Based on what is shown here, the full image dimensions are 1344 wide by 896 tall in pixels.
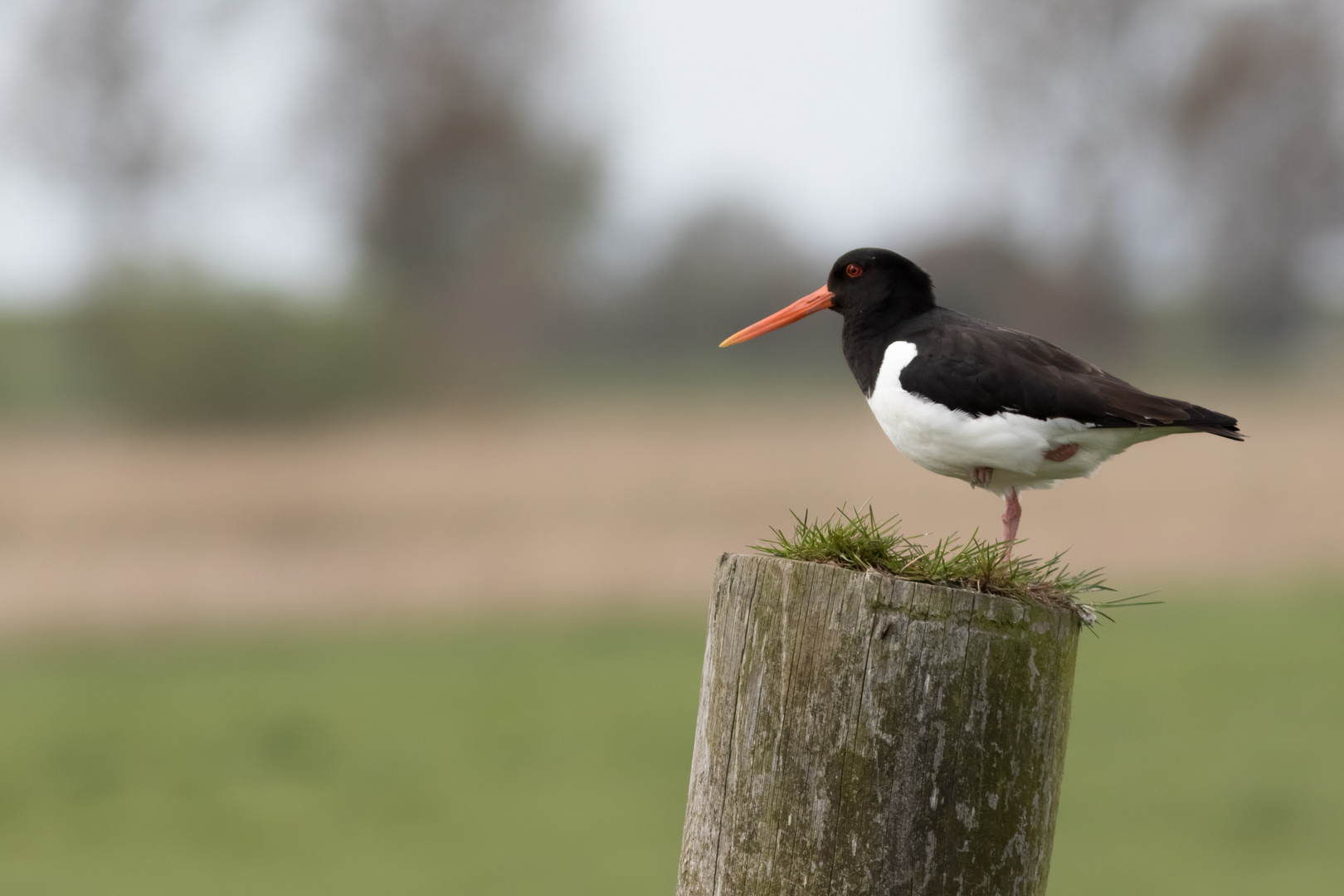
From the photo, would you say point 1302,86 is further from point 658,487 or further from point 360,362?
point 360,362

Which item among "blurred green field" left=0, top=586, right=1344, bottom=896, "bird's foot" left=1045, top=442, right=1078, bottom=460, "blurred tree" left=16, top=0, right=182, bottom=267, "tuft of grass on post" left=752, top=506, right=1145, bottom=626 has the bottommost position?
"blurred green field" left=0, top=586, right=1344, bottom=896

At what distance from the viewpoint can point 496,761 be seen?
13.3m

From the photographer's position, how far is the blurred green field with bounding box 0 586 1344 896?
34.2ft

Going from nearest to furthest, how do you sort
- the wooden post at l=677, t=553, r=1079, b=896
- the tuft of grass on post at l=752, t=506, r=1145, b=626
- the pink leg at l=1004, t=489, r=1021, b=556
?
1. the wooden post at l=677, t=553, r=1079, b=896
2. the tuft of grass on post at l=752, t=506, r=1145, b=626
3. the pink leg at l=1004, t=489, r=1021, b=556

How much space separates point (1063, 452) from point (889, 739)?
2103 millimetres

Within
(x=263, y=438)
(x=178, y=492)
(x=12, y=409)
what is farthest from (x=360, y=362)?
(x=12, y=409)

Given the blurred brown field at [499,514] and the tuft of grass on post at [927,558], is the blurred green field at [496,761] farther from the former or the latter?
the tuft of grass on post at [927,558]

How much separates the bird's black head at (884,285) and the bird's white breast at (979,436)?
31 cm

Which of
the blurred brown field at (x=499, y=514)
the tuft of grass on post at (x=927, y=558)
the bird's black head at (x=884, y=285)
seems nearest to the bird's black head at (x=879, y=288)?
the bird's black head at (x=884, y=285)

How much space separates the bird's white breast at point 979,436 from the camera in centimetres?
402

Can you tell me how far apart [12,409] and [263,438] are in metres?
7.65

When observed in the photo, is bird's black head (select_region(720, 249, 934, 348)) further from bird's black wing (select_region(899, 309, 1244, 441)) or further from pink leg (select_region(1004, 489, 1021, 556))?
pink leg (select_region(1004, 489, 1021, 556))

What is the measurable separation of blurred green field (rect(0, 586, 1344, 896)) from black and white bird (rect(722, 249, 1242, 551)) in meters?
6.23

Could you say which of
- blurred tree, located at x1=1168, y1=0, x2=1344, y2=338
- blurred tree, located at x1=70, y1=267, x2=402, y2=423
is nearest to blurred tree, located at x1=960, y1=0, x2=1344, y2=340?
blurred tree, located at x1=1168, y1=0, x2=1344, y2=338
